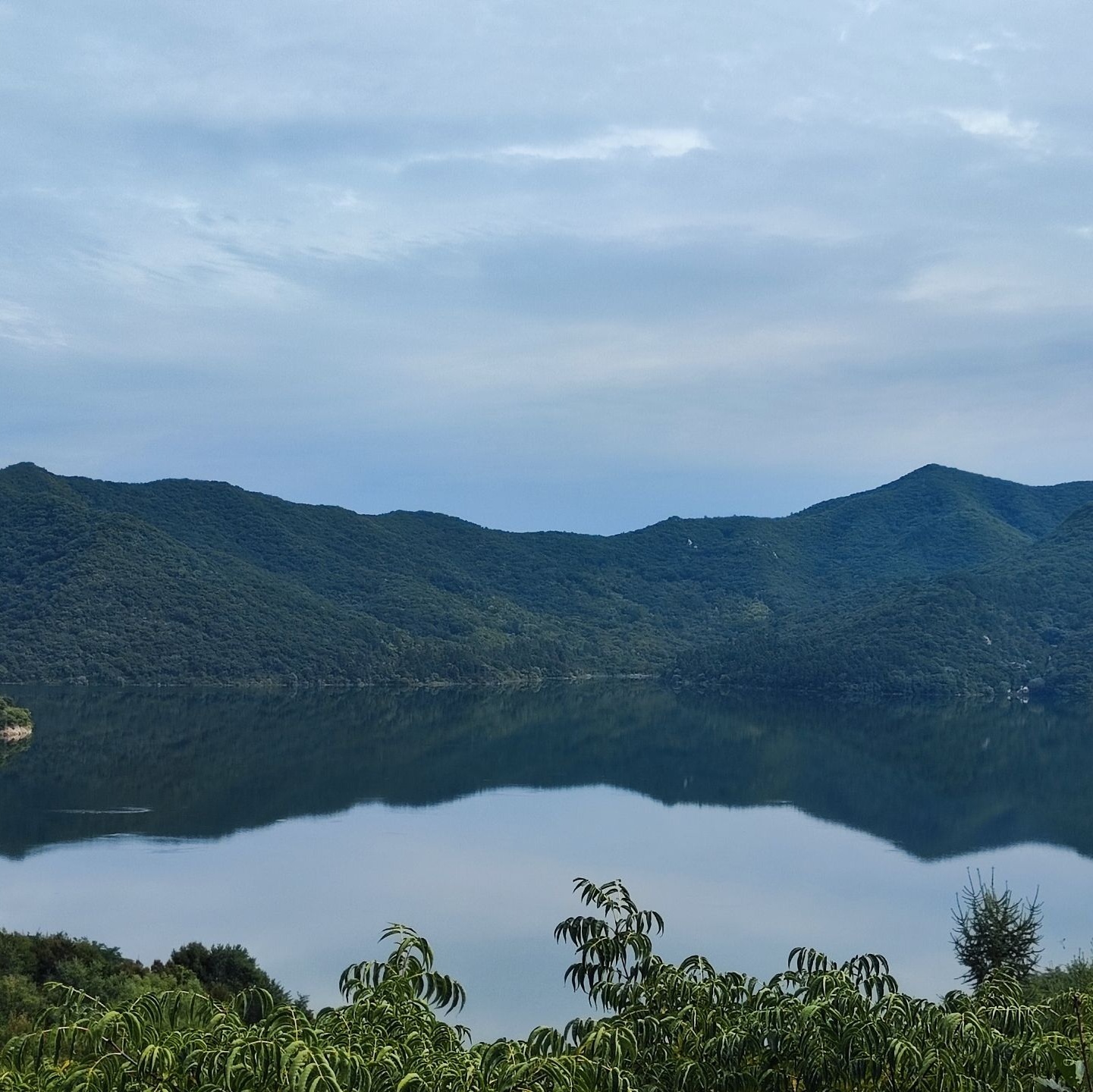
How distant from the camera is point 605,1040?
18.3 feet

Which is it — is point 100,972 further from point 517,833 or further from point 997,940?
point 517,833

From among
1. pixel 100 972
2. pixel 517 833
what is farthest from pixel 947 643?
pixel 100 972

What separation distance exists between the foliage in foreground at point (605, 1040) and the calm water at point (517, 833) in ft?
59.1

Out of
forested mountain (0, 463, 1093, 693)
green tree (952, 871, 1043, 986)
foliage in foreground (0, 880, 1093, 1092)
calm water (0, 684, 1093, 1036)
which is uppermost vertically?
forested mountain (0, 463, 1093, 693)

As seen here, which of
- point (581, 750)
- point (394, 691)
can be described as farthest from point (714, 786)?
point (394, 691)

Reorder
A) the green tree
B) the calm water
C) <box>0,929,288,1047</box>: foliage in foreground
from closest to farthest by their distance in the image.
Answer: <box>0,929,288,1047</box>: foliage in foreground, the green tree, the calm water

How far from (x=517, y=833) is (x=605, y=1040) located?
4299 centimetres

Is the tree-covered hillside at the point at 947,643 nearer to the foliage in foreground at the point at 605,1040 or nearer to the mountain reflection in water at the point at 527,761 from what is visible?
the mountain reflection in water at the point at 527,761

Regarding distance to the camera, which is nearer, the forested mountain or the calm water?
the calm water

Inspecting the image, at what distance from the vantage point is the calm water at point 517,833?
32.0 meters

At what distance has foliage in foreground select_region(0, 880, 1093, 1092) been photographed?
4.86 meters

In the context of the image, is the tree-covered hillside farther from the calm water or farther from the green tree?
the green tree

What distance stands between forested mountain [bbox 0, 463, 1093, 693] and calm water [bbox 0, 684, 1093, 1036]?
29479 mm

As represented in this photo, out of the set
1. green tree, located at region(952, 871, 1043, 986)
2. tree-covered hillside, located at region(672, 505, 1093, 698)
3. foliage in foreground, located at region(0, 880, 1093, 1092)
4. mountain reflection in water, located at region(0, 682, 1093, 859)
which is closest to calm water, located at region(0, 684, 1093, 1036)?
mountain reflection in water, located at region(0, 682, 1093, 859)
